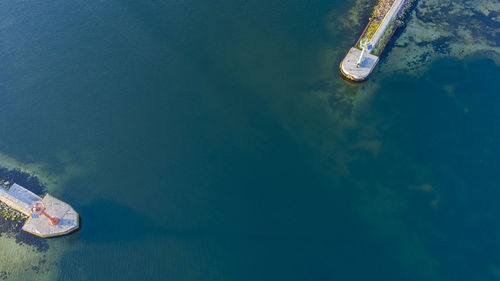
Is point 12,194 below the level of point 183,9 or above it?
below

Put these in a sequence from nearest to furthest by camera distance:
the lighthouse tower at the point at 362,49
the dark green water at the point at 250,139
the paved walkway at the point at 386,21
Result: the dark green water at the point at 250,139 → the lighthouse tower at the point at 362,49 → the paved walkway at the point at 386,21

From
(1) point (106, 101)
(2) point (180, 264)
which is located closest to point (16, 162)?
(1) point (106, 101)

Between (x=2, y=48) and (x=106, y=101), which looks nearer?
(x=106, y=101)

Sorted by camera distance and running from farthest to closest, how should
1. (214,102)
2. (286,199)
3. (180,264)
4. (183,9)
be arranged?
(183,9), (214,102), (286,199), (180,264)

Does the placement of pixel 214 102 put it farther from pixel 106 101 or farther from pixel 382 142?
pixel 382 142

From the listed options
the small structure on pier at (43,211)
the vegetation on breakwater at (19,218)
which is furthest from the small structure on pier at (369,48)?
the vegetation on breakwater at (19,218)

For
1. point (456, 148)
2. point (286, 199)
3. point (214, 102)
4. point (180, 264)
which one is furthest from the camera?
point (214, 102)

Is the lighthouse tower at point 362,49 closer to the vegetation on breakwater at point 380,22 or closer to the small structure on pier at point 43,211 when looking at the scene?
the vegetation on breakwater at point 380,22
